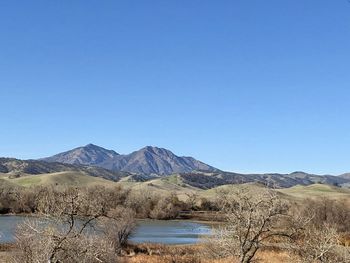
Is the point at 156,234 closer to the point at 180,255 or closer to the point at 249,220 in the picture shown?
the point at 180,255

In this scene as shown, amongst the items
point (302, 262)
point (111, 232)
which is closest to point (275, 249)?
point (111, 232)

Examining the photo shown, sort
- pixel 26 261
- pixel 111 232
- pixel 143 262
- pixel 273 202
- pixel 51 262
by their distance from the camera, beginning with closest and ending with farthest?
pixel 51 262 < pixel 26 261 < pixel 273 202 < pixel 143 262 < pixel 111 232

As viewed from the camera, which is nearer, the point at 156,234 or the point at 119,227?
the point at 119,227

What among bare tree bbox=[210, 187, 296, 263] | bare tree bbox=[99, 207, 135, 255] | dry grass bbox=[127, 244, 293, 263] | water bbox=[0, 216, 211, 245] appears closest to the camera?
bare tree bbox=[210, 187, 296, 263]

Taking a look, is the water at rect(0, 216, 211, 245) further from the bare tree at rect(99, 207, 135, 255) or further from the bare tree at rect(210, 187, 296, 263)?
the bare tree at rect(210, 187, 296, 263)

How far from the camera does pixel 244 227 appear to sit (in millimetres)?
26484

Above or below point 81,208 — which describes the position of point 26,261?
below

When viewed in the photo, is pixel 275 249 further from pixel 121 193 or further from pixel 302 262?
pixel 121 193

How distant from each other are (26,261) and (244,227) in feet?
34.4

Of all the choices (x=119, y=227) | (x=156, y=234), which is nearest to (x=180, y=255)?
(x=119, y=227)

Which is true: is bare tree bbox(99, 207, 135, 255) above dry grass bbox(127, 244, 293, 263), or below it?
above

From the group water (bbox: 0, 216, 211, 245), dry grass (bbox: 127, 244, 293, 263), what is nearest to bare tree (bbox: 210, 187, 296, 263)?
dry grass (bbox: 127, 244, 293, 263)

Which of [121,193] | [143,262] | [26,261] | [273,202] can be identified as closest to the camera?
[26,261]

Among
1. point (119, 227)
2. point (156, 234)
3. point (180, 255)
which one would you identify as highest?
point (119, 227)
